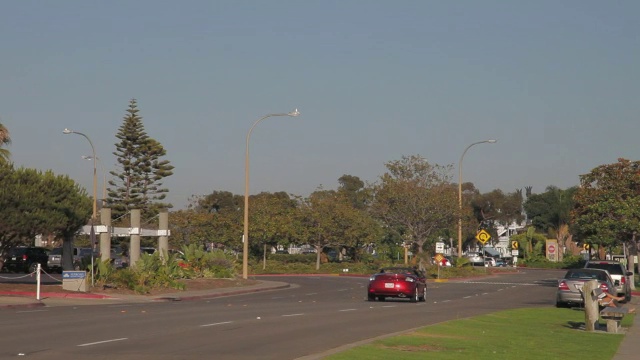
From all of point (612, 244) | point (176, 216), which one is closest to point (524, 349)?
point (612, 244)

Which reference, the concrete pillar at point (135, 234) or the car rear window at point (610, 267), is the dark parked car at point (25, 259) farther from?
the car rear window at point (610, 267)

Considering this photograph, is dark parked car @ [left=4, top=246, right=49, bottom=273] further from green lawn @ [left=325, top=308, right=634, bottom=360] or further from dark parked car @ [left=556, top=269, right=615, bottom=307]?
green lawn @ [left=325, top=308, right=634, bottom=360]

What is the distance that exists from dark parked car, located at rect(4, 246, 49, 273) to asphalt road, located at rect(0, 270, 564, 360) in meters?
30.9

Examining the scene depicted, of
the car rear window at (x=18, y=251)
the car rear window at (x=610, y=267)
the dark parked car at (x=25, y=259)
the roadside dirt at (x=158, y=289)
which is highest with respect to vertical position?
the car rear window at (x=18, y=251)

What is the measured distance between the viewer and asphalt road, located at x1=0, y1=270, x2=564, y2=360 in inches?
655

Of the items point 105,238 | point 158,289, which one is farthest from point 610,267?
point 105,238

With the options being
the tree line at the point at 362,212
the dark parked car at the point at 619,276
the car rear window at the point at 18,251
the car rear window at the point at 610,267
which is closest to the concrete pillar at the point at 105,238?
the tree line at the point at 362,212

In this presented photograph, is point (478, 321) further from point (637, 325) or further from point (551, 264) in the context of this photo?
point (551, 264)

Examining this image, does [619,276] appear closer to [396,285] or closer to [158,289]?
[396,285]

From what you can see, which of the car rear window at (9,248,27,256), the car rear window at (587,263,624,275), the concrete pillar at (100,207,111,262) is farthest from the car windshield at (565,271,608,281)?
the car rear window at (9,248,27,256)

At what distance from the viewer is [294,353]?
1678cm

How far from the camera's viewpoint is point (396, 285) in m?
36.7

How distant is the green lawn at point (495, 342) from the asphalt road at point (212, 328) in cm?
95

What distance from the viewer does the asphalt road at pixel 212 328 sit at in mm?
16625
